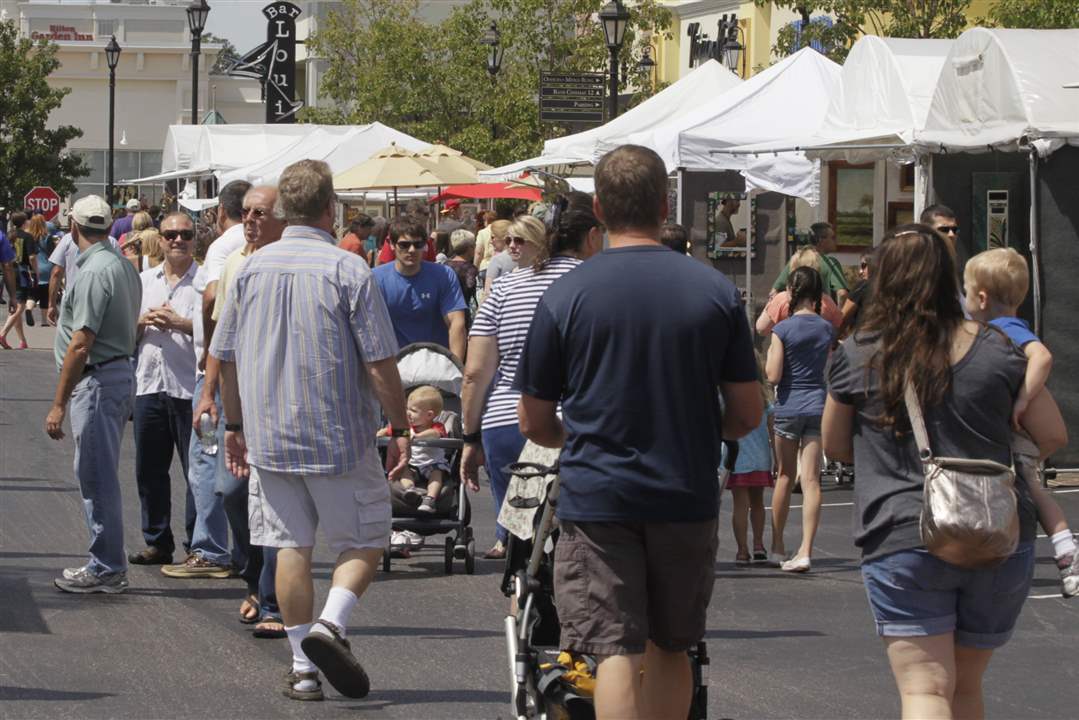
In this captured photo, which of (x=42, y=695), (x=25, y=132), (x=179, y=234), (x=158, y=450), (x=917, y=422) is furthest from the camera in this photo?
(x=25, y=132)

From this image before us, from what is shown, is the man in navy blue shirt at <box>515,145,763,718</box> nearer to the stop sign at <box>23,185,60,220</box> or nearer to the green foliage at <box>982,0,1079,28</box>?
the green foliage at <box>982,0,1079,28</box>

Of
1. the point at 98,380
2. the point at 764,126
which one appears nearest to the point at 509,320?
the point at 98,380

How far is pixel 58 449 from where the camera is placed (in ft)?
53.2

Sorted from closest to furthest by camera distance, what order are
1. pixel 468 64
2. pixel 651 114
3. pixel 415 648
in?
1. pixel 415 648
2. pixel 651 114
3. pixel 468 64

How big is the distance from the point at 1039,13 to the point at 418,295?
16428 millimetres

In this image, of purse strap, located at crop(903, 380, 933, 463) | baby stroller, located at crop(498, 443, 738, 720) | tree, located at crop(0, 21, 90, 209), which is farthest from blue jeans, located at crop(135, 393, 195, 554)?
tree, located at crop(0, 21, 90, 209)

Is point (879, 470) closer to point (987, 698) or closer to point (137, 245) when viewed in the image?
point (987, 698)

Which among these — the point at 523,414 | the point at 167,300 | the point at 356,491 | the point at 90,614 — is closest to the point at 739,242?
the point at 167,300

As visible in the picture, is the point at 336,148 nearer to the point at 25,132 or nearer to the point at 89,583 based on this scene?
the point at 89,583

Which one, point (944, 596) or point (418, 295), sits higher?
point (418, 295)

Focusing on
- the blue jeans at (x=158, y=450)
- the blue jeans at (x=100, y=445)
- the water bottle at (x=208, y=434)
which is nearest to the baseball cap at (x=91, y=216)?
the blue jeans at (x=100, y=445)

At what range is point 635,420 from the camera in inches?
202

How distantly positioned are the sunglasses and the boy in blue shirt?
14.3 feet

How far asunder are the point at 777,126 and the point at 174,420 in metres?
9.68
